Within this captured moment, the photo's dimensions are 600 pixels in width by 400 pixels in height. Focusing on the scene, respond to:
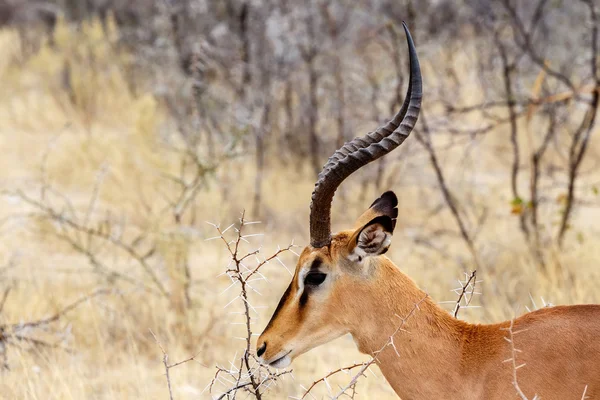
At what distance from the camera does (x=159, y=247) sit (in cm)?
535

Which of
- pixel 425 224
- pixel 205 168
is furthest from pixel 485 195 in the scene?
pixel 205 168

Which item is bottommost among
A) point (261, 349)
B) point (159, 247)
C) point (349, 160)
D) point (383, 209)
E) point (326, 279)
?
point (261, 349)

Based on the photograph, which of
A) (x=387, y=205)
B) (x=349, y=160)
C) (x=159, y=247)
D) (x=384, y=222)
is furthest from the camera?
(x=159, y=247)

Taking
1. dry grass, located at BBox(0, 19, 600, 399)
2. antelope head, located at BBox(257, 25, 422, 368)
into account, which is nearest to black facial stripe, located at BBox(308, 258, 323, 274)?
antelope head, located at BBox(257, 25, 422, 368)

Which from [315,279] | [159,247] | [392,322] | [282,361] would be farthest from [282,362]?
[159,247]

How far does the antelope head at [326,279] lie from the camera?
2.74m

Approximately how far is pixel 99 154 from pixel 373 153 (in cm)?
751

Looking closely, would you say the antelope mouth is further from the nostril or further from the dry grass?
the dry grass

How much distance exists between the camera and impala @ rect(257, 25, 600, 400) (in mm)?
2639

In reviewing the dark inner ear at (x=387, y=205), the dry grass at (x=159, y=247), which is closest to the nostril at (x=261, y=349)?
the dark inner ear at (x=387, y=205)

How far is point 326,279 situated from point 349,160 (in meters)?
0.45

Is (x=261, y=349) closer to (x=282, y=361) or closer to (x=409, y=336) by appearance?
(x=282, y=361)

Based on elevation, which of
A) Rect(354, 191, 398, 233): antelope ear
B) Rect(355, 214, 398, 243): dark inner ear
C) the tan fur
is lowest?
the tan fur

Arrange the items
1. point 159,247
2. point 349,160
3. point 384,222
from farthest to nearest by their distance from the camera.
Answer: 1. point 159,247
2. point 349,160
3. point 384,222
